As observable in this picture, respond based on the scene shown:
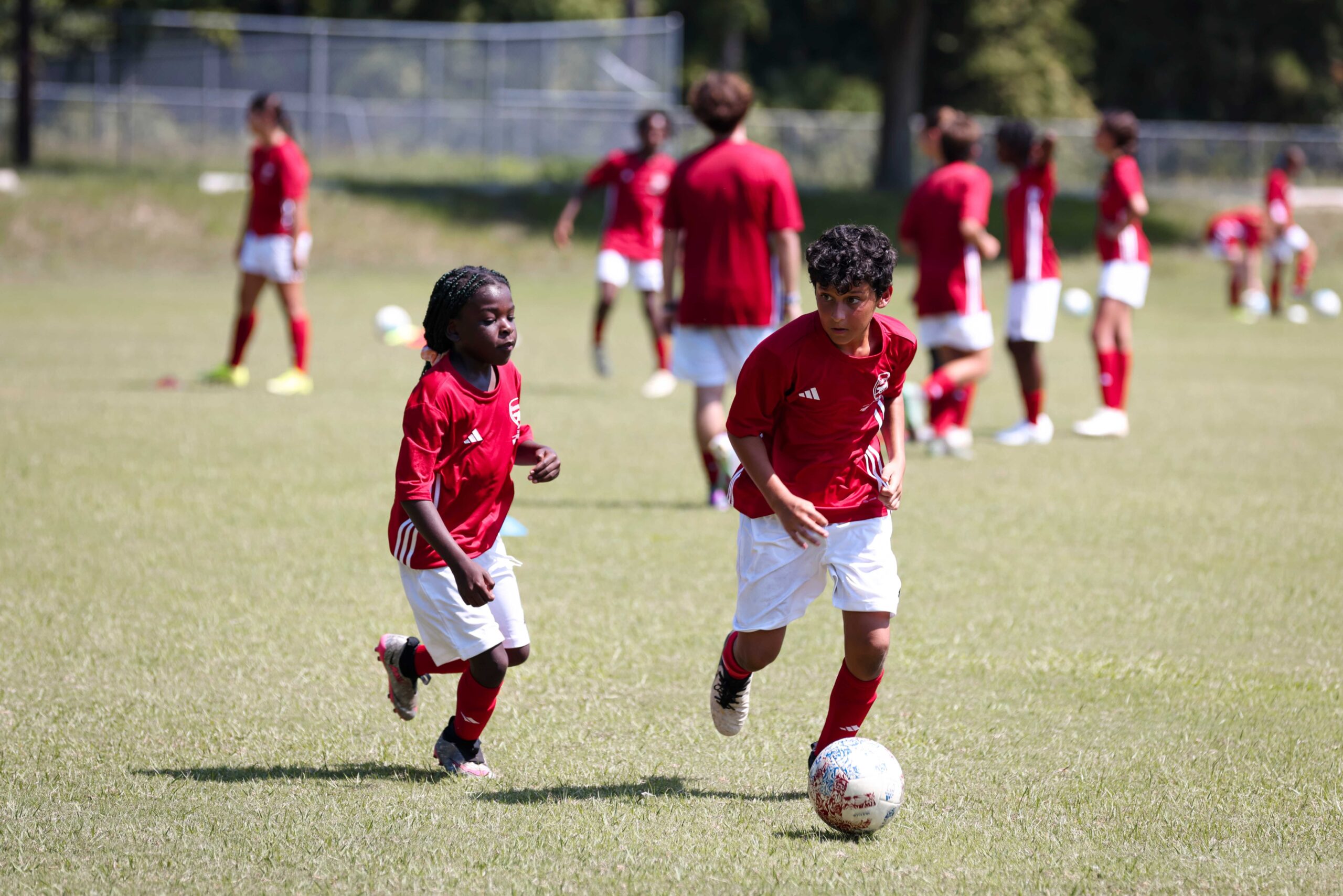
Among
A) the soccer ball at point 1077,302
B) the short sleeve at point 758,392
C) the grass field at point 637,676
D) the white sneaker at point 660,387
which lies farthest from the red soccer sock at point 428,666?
the soccer ball at point 1077,302

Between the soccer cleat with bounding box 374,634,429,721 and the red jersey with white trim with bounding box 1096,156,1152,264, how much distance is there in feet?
25.3

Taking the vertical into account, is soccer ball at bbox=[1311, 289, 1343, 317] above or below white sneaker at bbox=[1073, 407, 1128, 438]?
below

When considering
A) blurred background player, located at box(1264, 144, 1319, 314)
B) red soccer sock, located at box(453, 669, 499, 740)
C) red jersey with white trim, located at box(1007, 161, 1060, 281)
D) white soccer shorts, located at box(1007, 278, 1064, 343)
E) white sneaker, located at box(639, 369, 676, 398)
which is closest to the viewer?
red soccer sock, located at box(453, 669, 499, 740)

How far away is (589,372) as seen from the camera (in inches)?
569

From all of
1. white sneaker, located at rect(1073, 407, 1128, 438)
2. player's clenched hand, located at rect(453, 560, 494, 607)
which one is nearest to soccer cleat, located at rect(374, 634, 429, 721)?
player's clenched hand, located at rect(453, 560, 494, 607)

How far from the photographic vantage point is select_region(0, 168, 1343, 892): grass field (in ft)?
12.3

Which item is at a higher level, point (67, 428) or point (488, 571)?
point (488, 571)

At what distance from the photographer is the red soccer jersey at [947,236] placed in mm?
9961

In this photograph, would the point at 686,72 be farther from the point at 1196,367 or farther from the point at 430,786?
the point at 430,786

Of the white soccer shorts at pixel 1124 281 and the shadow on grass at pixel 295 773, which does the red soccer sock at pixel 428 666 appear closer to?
the shadow on grass at pixel 295 773

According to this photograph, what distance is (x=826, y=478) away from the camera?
4.10 meters

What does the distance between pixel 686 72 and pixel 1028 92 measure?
10.5 m

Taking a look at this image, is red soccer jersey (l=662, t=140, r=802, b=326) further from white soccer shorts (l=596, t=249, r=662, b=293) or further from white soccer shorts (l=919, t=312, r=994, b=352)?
white soccer shorts (l=596, t=249, r=662, b=293)

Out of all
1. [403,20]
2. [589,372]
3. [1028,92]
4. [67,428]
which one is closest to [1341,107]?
[1028,92]
